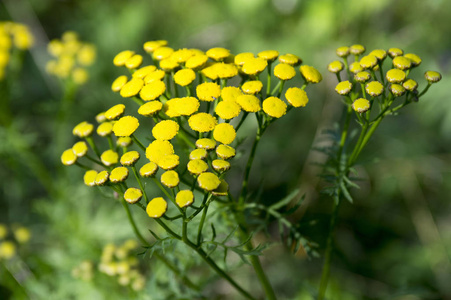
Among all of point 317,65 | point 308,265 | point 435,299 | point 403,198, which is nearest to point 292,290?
point 308,265

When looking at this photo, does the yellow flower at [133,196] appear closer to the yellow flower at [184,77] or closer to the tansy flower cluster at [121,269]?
the yellow flower at [184,77]

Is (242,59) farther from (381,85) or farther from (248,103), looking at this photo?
(381,85)

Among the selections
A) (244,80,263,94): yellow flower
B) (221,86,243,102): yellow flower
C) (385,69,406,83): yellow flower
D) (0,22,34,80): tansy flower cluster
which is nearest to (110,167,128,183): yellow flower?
(221,86,243,102): yellow flower

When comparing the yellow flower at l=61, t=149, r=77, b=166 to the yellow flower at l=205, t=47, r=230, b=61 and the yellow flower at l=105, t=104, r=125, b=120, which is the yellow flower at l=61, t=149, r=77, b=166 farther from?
the yellow flower at l=205, t=47, r=230, b=61

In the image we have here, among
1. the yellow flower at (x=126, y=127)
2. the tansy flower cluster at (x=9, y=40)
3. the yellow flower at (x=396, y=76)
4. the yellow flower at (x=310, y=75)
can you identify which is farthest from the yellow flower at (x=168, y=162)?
the tansy flower cluster at (x=9, y=40)

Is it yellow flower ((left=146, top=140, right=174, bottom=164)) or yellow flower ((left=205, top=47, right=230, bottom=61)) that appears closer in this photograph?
yellow flower ((left=146, top=140, right=174, bottom=164))

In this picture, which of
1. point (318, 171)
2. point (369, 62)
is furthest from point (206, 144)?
point (318, 171)
